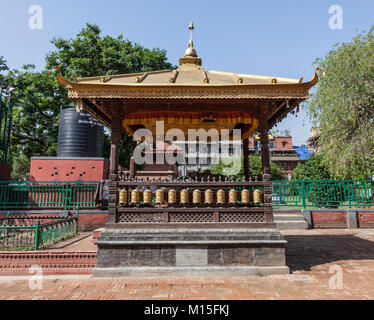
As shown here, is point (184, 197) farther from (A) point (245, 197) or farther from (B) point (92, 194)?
(B) point (92, 194)

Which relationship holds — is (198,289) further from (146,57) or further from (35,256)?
(146,57)

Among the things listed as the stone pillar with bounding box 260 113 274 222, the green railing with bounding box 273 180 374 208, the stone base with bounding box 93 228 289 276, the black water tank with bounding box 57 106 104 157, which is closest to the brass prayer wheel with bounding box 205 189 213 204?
the stone base with bounding box 93 228 289 276

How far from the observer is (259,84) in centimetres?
655

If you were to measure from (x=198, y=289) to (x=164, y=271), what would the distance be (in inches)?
45.8

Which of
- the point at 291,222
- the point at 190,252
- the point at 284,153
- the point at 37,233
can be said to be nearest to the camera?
the point at 190,252

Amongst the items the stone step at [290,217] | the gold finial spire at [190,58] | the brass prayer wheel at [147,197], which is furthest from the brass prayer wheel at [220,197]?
the stone step at [290,217]

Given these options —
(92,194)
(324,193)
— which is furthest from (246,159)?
(92,194)

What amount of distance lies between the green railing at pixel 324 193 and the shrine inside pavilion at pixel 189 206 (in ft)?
22.3

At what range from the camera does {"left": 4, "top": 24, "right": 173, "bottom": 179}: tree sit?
68.4 feet

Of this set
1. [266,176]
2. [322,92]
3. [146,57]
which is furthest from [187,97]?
[146,57]

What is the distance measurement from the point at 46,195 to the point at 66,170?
1968mm

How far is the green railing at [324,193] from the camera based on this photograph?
1293 cm

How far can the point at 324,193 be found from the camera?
1314 centimetres

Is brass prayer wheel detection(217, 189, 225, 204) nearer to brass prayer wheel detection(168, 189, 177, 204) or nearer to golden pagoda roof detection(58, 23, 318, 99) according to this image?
brass prayer wheel detection(168, 189, 177, 204)
